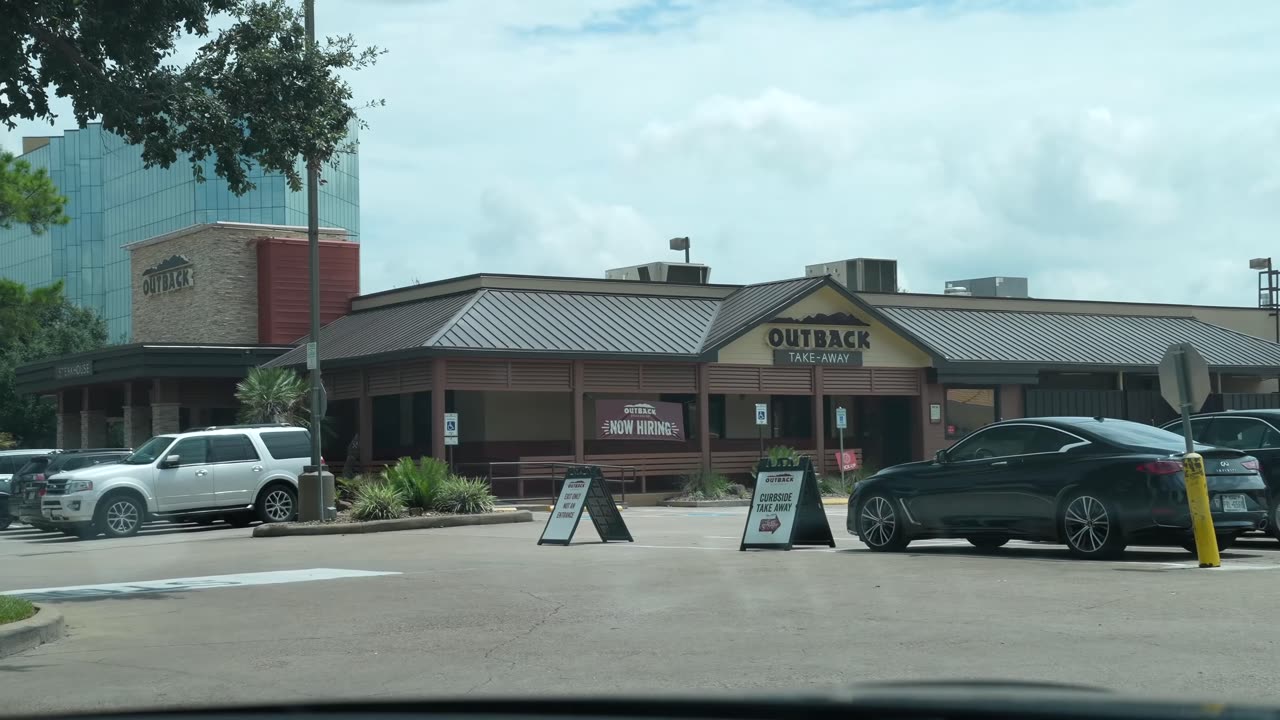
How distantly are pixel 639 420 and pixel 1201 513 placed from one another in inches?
878

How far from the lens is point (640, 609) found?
12125mm

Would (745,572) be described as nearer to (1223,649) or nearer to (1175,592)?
(1175,592)

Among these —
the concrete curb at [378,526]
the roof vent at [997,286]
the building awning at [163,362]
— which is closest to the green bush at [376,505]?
the concrete curb at [378,526]

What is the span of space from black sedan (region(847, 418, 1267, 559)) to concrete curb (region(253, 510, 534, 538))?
9.65 m

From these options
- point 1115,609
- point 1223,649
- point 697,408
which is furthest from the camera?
point 697,408

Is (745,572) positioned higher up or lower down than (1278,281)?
lower down

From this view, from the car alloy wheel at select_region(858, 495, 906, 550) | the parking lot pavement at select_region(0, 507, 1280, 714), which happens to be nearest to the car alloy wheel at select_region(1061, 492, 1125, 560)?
the parking lot pavement at select_region(0, 507, 1280, 714)

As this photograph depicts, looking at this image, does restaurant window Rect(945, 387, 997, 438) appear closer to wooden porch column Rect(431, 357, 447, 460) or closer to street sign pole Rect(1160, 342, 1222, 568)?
wooden porch column Rect(431, 357, 447, 460)

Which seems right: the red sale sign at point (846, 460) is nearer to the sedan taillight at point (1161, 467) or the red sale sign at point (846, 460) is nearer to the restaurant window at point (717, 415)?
the restaurant window at point (717, 415)

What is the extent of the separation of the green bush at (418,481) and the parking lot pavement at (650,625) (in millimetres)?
7047

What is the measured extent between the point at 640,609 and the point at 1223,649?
4.78 m

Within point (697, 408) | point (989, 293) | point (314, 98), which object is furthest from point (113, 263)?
point (314, 98)

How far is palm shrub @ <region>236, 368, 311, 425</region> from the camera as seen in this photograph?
108 ft

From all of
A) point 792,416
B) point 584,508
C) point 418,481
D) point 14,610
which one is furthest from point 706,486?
point 14,610
